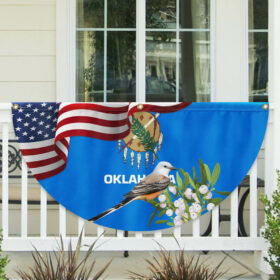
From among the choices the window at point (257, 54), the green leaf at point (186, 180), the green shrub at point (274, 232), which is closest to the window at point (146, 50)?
the window at point (257, 54)

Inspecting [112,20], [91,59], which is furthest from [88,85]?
[112,20]

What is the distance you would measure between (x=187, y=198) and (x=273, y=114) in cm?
82

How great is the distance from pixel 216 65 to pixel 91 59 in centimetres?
117

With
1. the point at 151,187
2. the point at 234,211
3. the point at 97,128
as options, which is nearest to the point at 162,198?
the point at 151,187

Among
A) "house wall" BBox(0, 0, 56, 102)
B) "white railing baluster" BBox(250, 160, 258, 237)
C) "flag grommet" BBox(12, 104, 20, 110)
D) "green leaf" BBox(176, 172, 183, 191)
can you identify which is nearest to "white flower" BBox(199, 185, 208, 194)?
"green leaf" BBox(176, 172, 183, 191)

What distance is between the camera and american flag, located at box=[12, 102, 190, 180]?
3734 mm

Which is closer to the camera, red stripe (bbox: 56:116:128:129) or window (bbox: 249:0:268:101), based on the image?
red stripe (bbox: 56:116:128:129)

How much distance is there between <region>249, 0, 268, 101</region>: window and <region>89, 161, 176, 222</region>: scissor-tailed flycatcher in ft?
6.33

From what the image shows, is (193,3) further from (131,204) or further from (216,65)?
(131,204)

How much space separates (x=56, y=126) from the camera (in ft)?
12.3

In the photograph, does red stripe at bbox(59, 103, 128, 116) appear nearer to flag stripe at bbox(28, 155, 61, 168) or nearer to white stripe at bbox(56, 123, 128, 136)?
white stripe at bbox(56, 123, 128, 136)

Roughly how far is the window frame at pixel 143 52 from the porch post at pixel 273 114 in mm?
1364

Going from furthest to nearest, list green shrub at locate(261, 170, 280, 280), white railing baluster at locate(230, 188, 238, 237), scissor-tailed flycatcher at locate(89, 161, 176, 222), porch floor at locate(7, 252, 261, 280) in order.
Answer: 1. porch floor at locate(7, 252, 261, 280)
2. white railing baluster at locate(230, 188, 238, 237)
3. scissor-tailed flycatcher at locate(89, 161, 176, 222)
4. green shrub at locate(261, 170, 280, 280)

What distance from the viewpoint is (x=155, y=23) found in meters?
5.29
